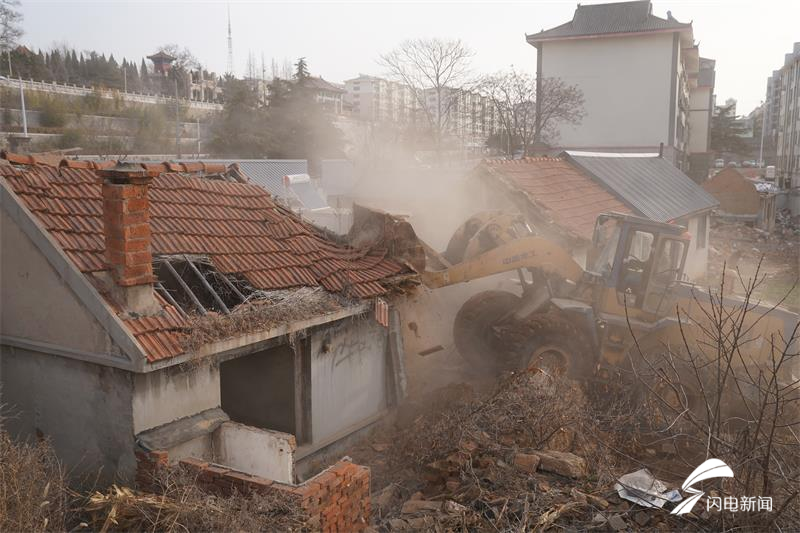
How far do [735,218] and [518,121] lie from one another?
13967mm

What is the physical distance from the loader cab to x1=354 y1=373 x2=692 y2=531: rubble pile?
6.95 ft

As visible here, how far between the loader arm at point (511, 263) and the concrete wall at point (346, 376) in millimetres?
1342

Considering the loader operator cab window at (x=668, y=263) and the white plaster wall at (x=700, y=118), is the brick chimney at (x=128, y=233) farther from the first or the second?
the white plaster wall at (x=700, y=118)

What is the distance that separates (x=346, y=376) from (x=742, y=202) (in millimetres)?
36698

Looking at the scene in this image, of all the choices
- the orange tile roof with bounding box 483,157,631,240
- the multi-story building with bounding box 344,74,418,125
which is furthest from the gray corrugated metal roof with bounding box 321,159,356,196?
the orange tile roof with bounding box 483,157,631,240

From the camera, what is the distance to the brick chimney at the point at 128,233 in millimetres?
7207

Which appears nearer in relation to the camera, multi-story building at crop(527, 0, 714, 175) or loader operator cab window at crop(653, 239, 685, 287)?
loader operator cab window at crop(653, 239, 685, 287)

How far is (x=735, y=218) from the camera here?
3972 centimetres

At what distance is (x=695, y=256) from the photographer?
987 inches

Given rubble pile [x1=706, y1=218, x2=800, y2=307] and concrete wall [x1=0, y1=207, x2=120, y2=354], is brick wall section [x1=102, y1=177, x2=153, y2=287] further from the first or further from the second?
rubble pile [x1=706, y1=218, x2=800, y2=307]

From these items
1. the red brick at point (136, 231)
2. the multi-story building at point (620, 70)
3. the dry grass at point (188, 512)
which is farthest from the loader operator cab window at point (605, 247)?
the multi-story building at point (620, 70)

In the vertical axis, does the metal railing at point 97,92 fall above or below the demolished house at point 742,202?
above

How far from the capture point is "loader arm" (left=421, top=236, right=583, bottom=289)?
1135 cm

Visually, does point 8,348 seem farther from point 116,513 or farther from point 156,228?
point 116,513
